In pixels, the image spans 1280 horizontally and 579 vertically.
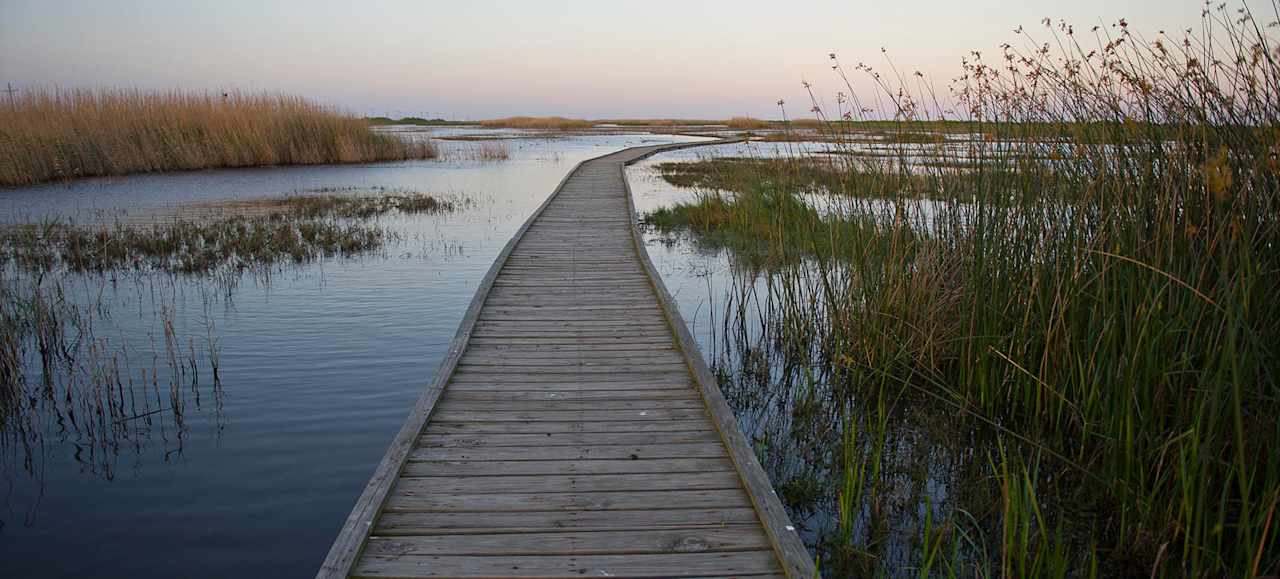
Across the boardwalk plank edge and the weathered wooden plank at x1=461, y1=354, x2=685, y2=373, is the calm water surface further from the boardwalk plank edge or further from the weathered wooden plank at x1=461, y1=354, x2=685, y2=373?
the boardwalk plank edge

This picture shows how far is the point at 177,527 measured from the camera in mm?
3309

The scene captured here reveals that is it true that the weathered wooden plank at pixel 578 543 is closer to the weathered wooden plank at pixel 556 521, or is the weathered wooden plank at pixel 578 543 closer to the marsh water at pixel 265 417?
the weathered wooden plank at pixel 556 521

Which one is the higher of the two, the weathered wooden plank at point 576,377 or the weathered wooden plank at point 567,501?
the weathered wooden plank at point 576,377

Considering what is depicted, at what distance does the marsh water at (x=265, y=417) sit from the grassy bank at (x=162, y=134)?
32.8 feet

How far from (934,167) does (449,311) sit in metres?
4.16

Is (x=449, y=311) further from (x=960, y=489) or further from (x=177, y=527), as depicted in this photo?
(x=960, y=489)

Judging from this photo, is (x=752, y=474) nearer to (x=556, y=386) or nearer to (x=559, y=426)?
(x=559, y=426)

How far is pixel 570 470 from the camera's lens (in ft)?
9.89

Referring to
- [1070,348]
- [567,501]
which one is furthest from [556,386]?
[1070,348]

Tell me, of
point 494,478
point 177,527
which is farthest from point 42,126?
point 494,478

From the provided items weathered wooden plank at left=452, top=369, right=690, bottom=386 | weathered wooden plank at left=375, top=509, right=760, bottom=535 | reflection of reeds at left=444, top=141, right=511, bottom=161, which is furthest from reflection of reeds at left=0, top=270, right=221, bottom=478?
reflection of reeds at left=444, top=141, right=511, bottom=161

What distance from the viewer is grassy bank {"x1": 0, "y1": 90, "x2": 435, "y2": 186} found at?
14812 mm

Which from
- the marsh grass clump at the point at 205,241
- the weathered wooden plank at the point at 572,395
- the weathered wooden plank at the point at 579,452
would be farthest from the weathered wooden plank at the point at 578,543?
the marsh grass clump at the point at 205,241

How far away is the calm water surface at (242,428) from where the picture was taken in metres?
3.20
